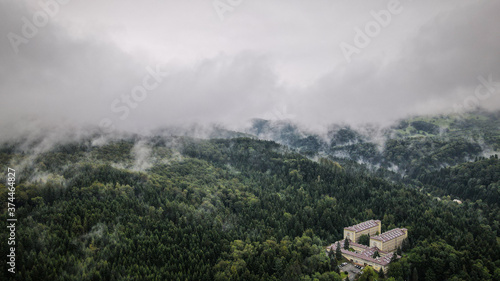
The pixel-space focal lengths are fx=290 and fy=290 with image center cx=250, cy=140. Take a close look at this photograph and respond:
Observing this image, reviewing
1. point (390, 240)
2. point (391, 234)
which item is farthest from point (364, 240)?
point (391, 234)

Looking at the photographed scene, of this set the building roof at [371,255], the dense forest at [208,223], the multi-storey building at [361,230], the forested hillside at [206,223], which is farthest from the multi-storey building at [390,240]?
the multi-storey building at [361,230]

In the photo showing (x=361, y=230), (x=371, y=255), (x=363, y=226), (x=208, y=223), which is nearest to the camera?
(x=371, y=255)

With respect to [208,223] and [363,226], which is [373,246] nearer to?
[363,226]

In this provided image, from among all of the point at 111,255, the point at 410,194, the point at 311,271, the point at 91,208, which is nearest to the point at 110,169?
the point at 91,208

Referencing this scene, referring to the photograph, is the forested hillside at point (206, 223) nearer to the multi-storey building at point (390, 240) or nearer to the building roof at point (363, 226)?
the multi-storey building at point (390, 240)

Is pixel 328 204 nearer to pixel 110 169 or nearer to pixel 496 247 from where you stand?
pixel 496 247

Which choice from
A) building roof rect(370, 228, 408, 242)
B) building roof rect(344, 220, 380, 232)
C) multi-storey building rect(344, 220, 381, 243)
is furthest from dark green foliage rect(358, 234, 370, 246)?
building roof rect(370, 228, 408, 242)
